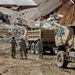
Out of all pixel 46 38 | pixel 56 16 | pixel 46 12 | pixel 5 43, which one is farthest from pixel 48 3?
pixel 46 38

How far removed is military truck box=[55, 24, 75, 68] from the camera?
1507 cm

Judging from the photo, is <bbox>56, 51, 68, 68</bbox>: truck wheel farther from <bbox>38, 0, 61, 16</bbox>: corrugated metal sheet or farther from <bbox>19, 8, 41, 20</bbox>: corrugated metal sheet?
<bbox>38, 0, 61, 16</bbox>: corrugated metal sheet

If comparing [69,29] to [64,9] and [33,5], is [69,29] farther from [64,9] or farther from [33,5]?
[33,5]

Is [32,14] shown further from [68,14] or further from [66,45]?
[66,45]

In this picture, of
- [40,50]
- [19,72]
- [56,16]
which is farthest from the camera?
[56,16]

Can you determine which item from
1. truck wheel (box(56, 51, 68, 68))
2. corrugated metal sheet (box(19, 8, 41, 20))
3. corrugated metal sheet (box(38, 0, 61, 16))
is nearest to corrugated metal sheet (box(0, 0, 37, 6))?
corrugated metal sheet (box(19, 8, 41, 20))

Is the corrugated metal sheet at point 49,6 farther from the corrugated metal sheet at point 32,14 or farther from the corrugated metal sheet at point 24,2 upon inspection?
the corrugated metal sheet at point 24,2

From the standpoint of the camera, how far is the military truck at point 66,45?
593 inches

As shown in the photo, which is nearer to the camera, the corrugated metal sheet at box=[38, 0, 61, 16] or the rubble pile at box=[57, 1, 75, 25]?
the rubble pile at box=[57, 1, 75, 25]

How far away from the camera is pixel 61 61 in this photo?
16.1 m

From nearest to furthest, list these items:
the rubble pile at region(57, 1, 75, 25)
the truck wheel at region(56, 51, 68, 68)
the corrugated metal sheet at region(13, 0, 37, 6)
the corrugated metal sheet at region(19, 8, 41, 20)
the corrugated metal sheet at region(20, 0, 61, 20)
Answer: the truck wheel at region(56, 51, 68, 68) → the rubble pile at region(57, 1, 75, 25) → the corrugated metal sheet at region(19, 8, 41, 20) → the corrugated metal sheet at region(20, 0, 61, 20) → the corrugated metal sheet at region(13, 0, 37, 6)

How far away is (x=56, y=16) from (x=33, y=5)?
19113mm

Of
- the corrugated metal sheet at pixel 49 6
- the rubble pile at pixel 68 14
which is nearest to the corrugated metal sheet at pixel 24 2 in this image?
the corrugated metal sheet at pixel 49 6

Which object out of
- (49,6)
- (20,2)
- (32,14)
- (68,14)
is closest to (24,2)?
(20,2)
